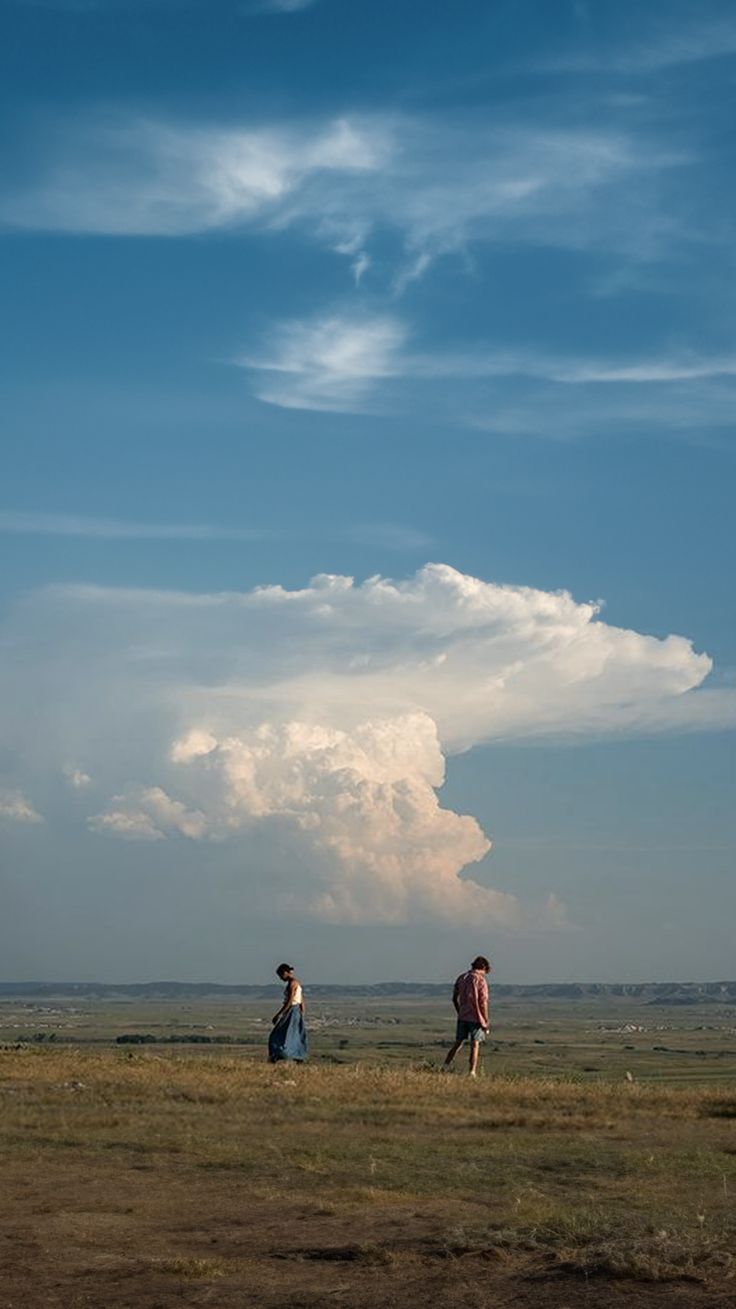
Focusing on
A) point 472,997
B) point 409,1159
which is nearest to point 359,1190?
point 409,1159

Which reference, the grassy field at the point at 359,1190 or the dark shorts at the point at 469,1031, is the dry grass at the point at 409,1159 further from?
the dark shorts at the point at 469,1031

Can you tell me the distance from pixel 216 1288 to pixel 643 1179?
6.69 meters

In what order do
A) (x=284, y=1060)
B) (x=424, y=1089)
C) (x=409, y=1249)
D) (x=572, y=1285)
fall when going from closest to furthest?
(x=572, y=1285) < (x=409, y=1249) < (x=424, y=1089) < (x=284, y=1060)

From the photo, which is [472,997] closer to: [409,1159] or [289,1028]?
[289,1028]

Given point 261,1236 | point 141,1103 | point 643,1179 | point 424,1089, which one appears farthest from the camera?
point 424,1089

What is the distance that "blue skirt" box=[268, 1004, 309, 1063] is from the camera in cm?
3058

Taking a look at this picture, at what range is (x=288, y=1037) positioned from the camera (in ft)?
101

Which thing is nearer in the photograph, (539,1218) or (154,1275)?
(154,1275)

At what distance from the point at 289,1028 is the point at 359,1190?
1568 centimetres

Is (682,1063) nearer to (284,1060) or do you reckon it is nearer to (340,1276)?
(284,1060)

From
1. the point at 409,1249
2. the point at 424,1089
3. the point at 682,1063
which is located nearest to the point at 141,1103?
the point at 424,1089

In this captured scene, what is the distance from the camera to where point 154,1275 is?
11625 millimetres

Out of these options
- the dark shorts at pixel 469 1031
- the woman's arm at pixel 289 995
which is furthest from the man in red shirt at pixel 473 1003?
the woman's arm at pixel 289 995

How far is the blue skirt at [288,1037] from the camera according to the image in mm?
30578
